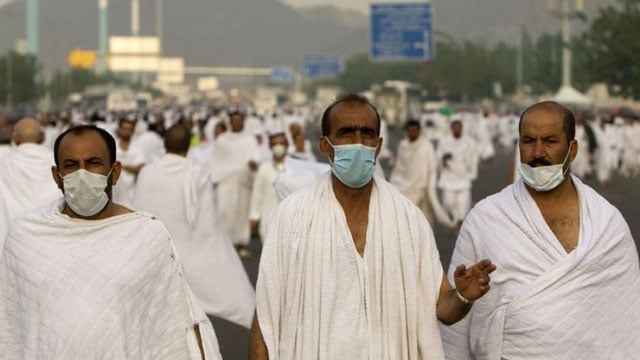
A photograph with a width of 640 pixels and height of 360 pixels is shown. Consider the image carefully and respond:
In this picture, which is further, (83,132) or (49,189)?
(49,189)

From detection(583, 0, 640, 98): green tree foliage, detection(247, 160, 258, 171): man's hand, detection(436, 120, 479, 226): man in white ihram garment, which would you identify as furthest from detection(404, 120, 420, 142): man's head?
detection(583, 0, 640, 98): green tree foliage

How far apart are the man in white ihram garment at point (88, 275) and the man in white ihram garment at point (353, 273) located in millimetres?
478

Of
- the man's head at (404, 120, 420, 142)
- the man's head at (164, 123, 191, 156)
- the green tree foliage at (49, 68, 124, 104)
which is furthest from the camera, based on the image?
the green tree foliage at (49, 68, 124, 104)

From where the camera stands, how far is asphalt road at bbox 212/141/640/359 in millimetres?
10773

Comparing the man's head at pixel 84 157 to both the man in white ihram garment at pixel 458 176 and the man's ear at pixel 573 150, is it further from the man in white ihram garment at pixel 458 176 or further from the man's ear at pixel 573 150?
the man in white ihram garment at pixel 458 176

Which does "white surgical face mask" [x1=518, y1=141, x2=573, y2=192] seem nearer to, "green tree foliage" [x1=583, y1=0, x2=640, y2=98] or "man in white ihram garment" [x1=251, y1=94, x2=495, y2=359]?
"man in white ihram garment" [x1=251, y1=94, x2=495, y2=359]

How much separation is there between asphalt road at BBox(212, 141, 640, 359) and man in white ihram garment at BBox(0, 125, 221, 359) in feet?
4.52

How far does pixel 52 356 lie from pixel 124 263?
428 millimetres

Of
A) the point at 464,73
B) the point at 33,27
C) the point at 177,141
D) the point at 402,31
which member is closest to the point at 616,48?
the point at 402,31

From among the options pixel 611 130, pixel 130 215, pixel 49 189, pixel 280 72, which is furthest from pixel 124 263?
pixel 280 72

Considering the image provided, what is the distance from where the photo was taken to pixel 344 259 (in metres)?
5.29

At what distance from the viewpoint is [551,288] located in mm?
5820

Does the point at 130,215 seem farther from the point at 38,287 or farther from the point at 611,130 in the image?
the point at 611,130

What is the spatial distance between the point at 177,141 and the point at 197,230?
720mm
